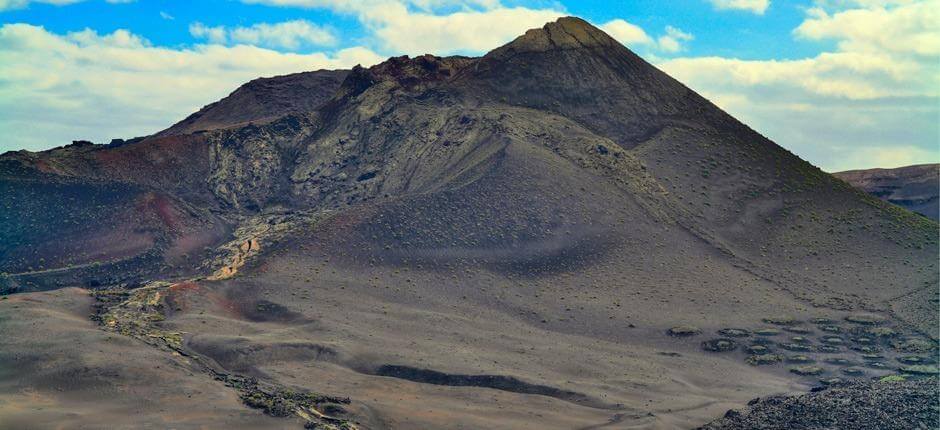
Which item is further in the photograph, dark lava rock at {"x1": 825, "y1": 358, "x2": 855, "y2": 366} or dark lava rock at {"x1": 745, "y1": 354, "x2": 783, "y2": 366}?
dark lava rock at {"x1": 745, "y1": 354, "x2": 783, "y2": 366}

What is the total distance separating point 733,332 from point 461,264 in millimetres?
21512

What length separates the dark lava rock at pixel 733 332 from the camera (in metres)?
75.1

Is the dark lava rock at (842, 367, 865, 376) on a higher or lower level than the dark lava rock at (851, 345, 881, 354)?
lower

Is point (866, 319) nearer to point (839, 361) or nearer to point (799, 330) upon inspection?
point (799, 330)

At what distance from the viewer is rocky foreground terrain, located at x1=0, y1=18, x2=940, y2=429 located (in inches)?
2169

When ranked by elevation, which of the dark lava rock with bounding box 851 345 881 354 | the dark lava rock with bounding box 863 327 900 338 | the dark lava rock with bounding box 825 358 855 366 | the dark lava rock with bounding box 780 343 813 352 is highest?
the dark lava rock with bounding box 863 327 900 338

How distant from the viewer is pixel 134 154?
11531 cm

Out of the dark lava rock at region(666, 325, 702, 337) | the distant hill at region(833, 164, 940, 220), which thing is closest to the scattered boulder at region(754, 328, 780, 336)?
the dark lava rock at region(666, 325, 702, 337)

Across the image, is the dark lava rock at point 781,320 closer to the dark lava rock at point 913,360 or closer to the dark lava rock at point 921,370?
the dark lava rock at point 913,360

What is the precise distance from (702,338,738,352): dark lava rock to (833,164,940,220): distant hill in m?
90.8

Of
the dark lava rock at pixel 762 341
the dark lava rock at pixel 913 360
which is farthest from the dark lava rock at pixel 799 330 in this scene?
the dark lava rock at pixel 913 360

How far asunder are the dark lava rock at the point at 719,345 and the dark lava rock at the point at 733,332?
104 cm

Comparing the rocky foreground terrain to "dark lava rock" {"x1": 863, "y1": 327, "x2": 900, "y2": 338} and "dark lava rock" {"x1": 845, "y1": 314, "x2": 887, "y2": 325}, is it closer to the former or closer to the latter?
"dark lava rock" {"x1": 863, "y1": 327, "x2": 900, "y2": 338}

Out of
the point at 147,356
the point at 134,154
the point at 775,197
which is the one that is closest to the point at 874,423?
the point at 147,356
